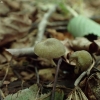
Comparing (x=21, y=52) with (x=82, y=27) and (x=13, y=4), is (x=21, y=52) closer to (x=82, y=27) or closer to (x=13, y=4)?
(x=82, y=27)

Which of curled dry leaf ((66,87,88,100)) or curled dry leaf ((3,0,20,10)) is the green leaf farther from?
curled dry leaf ((3,0,20,10))

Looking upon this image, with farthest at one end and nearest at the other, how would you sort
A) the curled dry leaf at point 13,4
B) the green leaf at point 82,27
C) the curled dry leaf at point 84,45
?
1. the curled dry leaf at point 13,4
2. the green leaf at point 82,27
3. the curled dry leaf at point 84,45

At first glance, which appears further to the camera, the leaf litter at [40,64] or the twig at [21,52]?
the twig at [21,52]

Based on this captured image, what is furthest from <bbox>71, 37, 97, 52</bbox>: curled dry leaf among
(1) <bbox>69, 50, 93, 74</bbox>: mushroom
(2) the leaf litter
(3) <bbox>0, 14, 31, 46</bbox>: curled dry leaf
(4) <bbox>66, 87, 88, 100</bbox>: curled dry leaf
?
(3) <bbox>0, 14, 31, 46</bbox>: curled dry leaf

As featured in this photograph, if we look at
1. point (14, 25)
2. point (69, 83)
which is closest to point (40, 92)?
point (69, 83)

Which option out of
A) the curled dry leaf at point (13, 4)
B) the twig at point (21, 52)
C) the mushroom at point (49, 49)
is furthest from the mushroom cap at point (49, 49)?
the curled dry leaf at point (13, 4)

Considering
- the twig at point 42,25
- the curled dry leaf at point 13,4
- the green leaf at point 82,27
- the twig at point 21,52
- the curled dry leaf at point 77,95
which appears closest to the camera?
the curled dry leaf at point 77,95

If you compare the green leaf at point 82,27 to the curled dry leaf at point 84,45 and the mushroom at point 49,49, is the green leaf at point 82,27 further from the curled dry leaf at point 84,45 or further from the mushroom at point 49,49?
the mushroom at point 49,49

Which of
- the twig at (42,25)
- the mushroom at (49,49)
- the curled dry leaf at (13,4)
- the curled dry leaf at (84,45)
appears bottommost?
the twig at (42,25)
